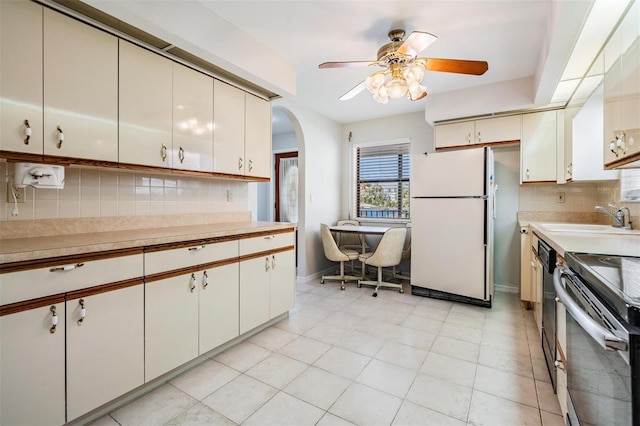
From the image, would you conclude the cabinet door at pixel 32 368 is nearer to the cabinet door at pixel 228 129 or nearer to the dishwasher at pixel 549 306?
the cabinet door at pixel 228 129

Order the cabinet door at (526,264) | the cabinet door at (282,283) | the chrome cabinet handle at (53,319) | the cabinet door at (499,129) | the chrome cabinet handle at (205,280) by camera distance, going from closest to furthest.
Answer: the chrome cabinet handle at (53,319), the chrome cabinet handle at (205,280), the cabinet door at (282,283), the cabinet door at (526,264), the cabinet door at (499,129)

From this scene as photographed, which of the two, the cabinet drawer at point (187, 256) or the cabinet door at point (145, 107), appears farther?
the cabinet door at point (145, 107)

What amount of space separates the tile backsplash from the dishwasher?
257cm

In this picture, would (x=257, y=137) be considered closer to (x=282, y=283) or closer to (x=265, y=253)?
(x=265, y=253)

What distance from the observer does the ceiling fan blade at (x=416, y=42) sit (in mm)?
1787

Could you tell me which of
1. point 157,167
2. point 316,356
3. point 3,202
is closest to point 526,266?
point 316,356

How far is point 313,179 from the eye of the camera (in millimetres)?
4328

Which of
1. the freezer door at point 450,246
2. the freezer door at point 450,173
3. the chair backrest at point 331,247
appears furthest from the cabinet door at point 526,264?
the chair backrest at point 331,247

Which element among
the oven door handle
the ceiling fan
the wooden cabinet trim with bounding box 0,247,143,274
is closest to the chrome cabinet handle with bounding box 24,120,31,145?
the wooden cabinet trim with bounding box 0,247,143,274

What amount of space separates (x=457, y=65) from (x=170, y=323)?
2.57 m

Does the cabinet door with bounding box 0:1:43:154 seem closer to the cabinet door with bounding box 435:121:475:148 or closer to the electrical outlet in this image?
the electrical outlet

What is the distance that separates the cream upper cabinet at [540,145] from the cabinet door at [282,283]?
281 centimetres

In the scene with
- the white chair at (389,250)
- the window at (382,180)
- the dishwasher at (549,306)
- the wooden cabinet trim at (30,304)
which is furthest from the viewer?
the window at (382,180)

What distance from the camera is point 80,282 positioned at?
56.6 inches
